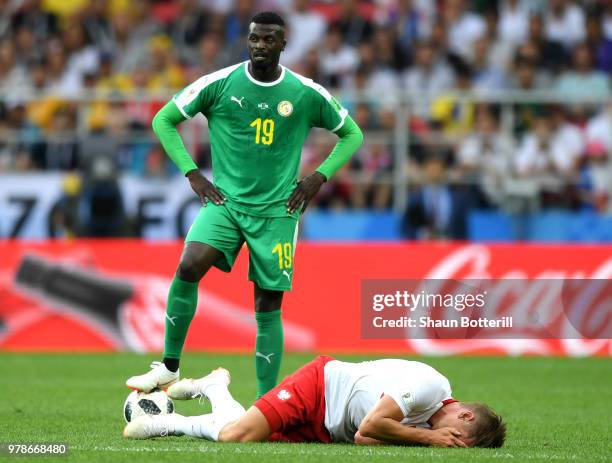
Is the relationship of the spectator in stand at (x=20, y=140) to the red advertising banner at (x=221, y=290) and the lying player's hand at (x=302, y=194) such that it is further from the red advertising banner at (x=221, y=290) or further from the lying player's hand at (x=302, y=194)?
the lying player's hand at (x=302, y=194)

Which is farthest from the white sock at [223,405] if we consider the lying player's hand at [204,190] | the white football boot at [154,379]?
the lying player's hand at [204,190]

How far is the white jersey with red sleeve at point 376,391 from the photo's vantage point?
7047 millimetres

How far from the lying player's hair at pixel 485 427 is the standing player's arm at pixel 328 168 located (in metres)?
2.16

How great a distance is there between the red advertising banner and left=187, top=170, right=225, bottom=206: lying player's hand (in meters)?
6.39

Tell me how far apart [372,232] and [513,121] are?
246 cm

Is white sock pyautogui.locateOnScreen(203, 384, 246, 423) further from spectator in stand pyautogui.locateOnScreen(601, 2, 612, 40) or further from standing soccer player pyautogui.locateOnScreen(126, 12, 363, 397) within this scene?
spectator in stand pyautogui.locateOnScreen(601, 2, 612, 40)

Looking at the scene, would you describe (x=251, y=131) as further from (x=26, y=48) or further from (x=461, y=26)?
(x=26, y=48)

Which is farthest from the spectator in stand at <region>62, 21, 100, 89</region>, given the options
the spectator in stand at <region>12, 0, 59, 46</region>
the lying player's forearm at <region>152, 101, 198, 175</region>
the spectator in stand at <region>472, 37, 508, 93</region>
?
the lying player's forearm at <region>152, 101, 198, 175</region>

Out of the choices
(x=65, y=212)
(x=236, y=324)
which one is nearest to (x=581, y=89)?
(x=236, y=324)

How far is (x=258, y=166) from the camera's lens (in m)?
8.70

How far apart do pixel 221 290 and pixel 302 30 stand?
5817 millimetres

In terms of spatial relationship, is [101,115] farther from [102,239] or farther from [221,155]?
[221,155]

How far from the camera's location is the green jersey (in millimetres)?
8695

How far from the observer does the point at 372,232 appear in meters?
16.8
